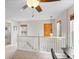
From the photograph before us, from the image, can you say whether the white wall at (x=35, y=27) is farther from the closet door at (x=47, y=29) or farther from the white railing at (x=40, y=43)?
the white railing at (x=40, y=43)

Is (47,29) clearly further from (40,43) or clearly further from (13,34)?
(40,43)

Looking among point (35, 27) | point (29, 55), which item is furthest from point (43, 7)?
point (35, 27)

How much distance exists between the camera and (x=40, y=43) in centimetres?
793

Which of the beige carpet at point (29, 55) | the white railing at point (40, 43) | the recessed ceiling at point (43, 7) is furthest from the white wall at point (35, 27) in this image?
the beige carpet at point (29, 55)

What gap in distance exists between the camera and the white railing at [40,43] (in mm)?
7523

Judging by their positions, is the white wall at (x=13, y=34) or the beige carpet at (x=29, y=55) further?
the white wall at (x=13, y=34)

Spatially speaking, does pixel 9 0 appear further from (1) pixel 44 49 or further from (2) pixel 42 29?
(2) pixel 42 29

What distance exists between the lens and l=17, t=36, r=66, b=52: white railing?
752 cm

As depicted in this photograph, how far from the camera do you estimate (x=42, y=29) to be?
12.6m

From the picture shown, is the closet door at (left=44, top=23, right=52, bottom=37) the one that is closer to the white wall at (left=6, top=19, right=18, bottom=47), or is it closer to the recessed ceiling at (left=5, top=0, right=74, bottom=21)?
the white wall at (left=6, top=19, right=18, bottom=47)

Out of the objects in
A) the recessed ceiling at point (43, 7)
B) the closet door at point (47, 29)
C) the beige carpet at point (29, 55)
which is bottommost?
the beige carpet at point (29, 55)

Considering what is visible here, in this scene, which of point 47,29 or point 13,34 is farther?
point 47,29
